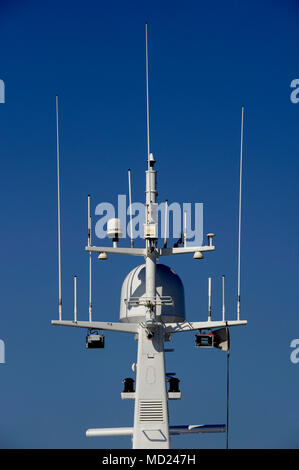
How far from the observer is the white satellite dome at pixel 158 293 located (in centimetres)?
8362

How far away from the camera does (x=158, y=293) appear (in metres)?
84.0

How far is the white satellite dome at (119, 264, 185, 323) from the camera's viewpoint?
3292 inches

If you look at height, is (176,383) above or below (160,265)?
below
